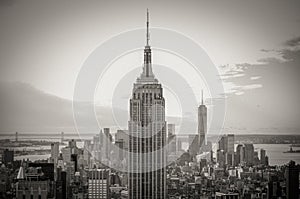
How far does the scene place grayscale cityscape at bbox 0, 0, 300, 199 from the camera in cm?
353

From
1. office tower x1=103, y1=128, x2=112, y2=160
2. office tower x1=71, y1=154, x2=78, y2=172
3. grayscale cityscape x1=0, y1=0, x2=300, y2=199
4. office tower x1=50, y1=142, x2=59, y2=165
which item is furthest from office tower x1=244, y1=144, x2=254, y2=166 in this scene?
office tower x1=50, y1=142, x2=59, y2=165

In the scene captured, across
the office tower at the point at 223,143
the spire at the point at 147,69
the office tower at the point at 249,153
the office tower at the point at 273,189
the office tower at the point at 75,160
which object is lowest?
the office tower at the point at 273,189

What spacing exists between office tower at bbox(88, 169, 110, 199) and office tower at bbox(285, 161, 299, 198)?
1173mm

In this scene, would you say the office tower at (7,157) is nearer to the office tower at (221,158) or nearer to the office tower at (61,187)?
the office tower at (61,187)

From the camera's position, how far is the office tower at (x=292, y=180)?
3486 millimetres

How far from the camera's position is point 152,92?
11.9ft

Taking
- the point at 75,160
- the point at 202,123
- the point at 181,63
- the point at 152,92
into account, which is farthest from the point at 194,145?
the point at 75,160

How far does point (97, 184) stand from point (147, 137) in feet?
1.49

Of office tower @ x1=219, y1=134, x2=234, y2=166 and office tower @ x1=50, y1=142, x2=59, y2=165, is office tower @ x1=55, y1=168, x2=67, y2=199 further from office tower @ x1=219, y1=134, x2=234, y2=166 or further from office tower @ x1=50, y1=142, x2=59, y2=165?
office tower @ x1=219, y1=134, x2=234, y2=166

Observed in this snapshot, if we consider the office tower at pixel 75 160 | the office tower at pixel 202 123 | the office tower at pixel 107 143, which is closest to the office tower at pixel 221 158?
the office tower at pixel 202 123

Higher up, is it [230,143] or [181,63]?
[181,63]

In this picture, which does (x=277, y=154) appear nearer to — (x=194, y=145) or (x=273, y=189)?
(x=273, y=189)

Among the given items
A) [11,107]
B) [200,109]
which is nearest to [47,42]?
[11,107]

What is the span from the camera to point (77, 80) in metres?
3.62
